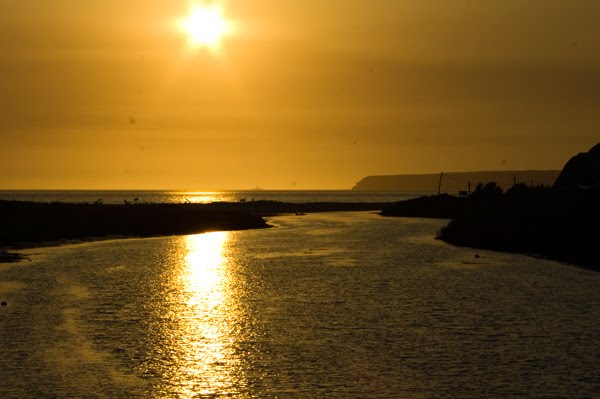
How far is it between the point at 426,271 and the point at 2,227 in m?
51.1

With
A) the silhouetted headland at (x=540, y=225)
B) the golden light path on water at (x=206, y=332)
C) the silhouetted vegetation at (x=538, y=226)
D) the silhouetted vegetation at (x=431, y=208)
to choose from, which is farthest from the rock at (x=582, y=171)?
the golden light path on water at (x=206, y=332)

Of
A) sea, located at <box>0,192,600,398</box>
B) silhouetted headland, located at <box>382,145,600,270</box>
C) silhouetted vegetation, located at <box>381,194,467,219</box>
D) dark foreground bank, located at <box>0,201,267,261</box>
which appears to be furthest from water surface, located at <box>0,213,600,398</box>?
silhouetted vegetation, located at <box>381,194,467,219</box>

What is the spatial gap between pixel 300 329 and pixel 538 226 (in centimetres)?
4895

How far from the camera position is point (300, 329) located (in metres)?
35.6

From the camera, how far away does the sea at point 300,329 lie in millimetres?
25844

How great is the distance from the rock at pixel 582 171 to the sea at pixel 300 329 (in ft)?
160

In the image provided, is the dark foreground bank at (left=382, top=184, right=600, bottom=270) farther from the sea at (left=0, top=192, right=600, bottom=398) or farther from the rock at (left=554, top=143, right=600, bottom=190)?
the rock at (left=554, top=143, right=600, bottom=190)

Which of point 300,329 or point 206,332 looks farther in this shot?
point 300,329

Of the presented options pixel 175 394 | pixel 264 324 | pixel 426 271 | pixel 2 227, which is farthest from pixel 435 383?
pixel 2 227

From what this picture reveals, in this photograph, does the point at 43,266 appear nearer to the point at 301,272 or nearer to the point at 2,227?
the point at 301,272

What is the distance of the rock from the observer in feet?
368

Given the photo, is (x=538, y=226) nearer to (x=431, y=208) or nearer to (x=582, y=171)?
(x=582, y=171)

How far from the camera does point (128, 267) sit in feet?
210

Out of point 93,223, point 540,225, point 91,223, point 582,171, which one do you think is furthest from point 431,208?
point 540,225
